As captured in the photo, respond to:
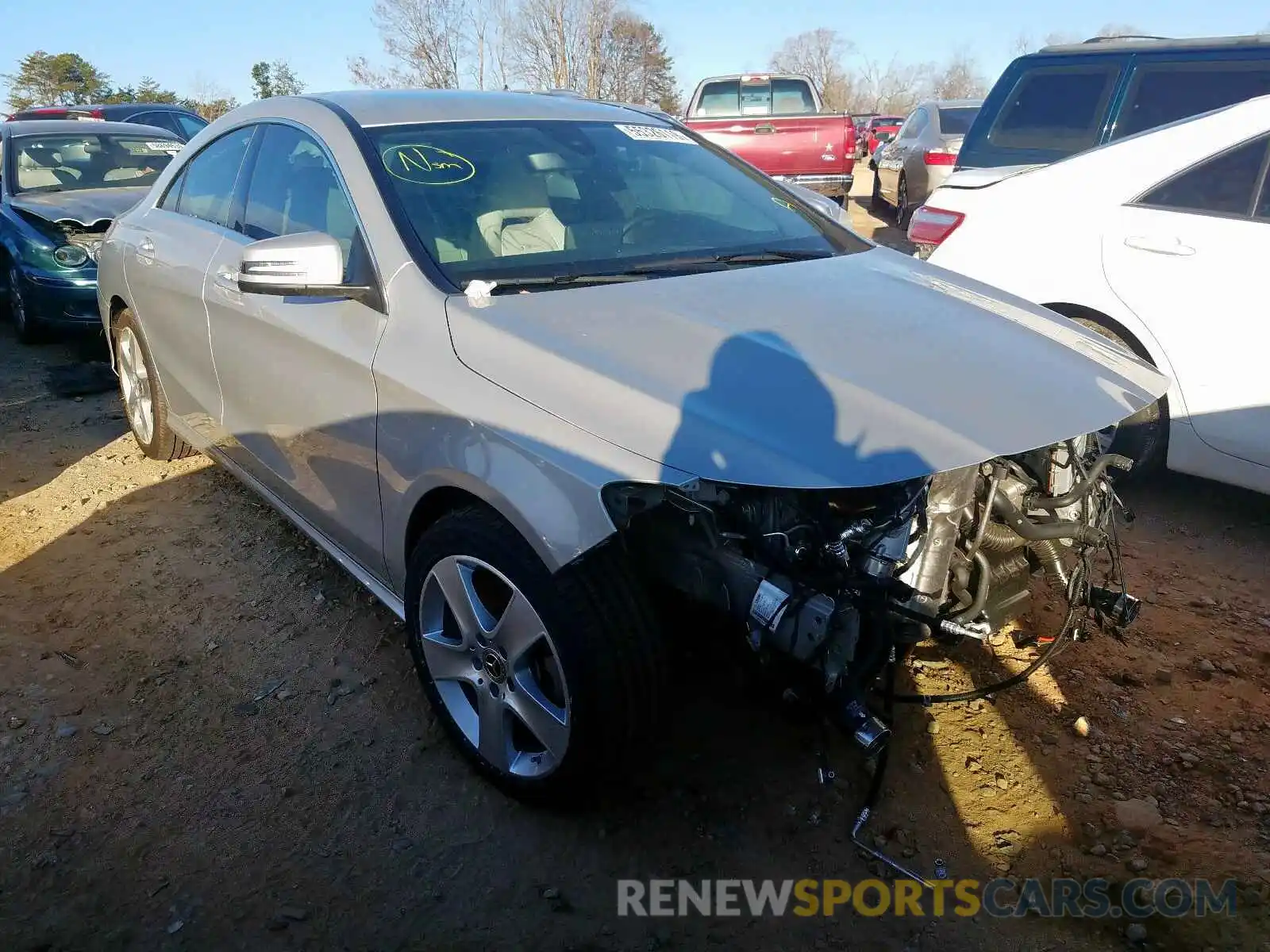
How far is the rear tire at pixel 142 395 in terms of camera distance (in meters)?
4.45

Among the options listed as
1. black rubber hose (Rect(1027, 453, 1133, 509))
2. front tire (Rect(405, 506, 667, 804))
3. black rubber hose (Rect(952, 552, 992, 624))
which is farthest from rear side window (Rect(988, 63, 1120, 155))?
front tire (Rect(405, 506, 667, 804))

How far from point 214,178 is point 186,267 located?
16.3 inches

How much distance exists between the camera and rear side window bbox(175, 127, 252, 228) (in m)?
3.60

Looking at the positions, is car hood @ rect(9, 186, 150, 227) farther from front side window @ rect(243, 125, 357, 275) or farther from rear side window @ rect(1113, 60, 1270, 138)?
rear side window @ rect(1113, 60, 1270, 138)

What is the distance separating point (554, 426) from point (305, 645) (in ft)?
5.49

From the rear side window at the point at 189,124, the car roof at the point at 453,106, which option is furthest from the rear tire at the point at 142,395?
the rear side window at the point at 189,124

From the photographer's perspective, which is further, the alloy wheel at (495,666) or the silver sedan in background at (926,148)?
the silver sedan in background at (926,148)

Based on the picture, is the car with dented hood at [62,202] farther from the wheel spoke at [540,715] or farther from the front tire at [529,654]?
the wheel spoke at [540,715]

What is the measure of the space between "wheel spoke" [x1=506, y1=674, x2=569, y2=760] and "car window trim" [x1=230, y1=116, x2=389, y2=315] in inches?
42.6

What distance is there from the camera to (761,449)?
190 cm

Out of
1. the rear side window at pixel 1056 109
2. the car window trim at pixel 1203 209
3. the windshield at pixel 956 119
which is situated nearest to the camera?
the car window trim at pixel 1203 209

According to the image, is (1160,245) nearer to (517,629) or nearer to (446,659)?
(517,629)

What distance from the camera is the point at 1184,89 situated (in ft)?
19.2

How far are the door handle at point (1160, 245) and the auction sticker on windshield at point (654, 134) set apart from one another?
1928mm
